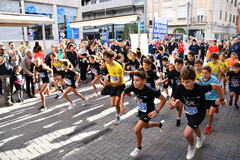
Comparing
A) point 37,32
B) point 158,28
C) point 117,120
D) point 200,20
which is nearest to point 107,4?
point 200,20

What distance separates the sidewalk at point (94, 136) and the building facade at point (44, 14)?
12793 millimetres

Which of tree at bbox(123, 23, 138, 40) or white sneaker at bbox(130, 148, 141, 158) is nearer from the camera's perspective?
white sneaker at bbox(130, 148, 141, 158)

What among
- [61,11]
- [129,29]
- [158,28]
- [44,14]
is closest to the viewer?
[158,28]

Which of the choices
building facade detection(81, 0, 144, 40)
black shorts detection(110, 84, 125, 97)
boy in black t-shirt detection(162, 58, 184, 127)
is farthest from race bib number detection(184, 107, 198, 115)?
building facade detection(81, 0, 144, 40)

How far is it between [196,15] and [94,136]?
37.3m

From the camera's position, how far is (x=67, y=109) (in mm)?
6508

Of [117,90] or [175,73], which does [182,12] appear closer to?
[175,73]

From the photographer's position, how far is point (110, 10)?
50688 mm

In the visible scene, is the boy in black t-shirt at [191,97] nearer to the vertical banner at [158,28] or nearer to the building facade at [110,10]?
the vertical banner at [158,28]

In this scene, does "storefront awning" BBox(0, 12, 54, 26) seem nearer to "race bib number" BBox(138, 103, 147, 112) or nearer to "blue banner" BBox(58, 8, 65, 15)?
"race bib number" BBox(138, 103, 147, 112)

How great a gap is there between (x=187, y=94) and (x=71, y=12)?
73.2 ft

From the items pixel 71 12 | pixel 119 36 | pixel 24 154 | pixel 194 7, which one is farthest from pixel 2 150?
pixel 119 36

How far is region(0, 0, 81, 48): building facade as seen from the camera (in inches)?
691

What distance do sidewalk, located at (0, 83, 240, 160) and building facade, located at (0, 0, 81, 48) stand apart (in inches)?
504
